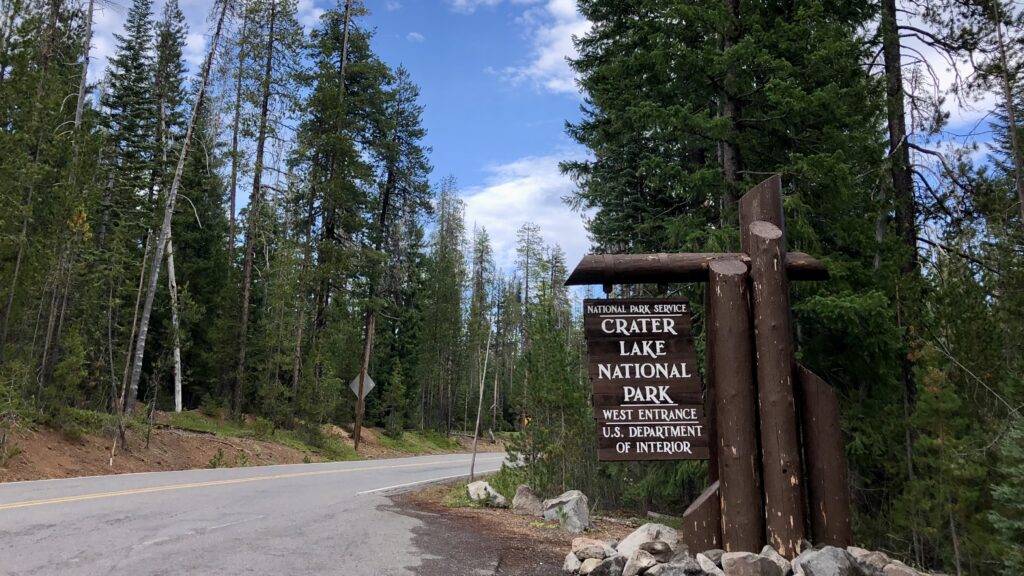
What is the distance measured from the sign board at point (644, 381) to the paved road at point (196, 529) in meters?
2.40

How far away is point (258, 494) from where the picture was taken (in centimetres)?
1079

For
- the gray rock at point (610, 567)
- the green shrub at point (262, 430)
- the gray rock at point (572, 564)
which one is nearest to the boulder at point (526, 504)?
the gray rock at point (572, 564)

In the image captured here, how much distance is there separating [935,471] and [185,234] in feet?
96.5

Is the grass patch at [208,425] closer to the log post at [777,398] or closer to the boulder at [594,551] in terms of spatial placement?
the boulder at [594,551]

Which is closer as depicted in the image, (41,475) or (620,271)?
(620,271)

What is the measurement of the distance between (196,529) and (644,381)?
5387 mm

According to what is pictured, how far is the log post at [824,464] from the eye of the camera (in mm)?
5453

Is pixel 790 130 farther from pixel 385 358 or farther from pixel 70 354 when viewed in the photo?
pixel 385 358

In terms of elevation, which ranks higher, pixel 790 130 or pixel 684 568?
pixel 790 130

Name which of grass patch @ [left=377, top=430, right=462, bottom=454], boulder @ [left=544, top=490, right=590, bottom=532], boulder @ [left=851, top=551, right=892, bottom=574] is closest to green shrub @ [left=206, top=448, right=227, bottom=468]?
boulder @ [left=544, top=490, right=590, bottom=532]

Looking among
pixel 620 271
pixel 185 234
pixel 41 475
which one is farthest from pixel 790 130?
pixel 185 234

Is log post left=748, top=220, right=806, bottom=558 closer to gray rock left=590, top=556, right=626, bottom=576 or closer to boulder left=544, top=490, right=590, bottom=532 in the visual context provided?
gray rock left=590, top=556, right=626, bottom=576

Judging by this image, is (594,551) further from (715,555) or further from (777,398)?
(777,398)

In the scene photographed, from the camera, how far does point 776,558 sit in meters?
5.13
